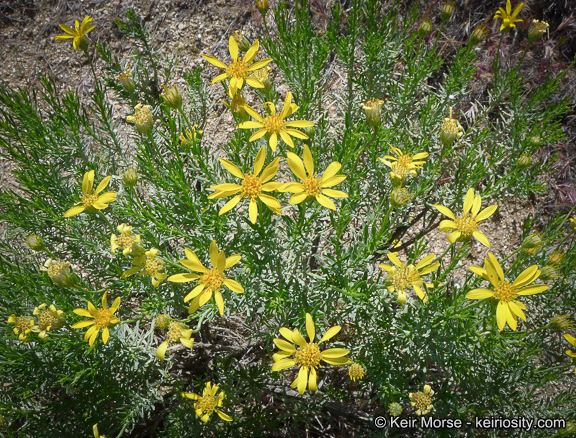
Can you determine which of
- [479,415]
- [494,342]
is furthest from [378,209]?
[479,415]

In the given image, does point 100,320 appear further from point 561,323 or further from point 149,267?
point 561,323

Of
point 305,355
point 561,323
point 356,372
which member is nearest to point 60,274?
point 305,355

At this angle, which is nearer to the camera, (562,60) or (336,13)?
(336,13)

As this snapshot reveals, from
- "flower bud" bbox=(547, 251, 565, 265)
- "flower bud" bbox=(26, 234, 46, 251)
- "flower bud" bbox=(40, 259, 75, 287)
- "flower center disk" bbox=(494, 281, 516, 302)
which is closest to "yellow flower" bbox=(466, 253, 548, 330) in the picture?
"flower center disk" bbox=(494, 281, 516, 302)

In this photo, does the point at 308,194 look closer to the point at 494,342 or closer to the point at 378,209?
the point at 378,209

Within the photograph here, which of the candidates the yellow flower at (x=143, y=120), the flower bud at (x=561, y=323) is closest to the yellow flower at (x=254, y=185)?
the yellow flower at (x=143, y=120)

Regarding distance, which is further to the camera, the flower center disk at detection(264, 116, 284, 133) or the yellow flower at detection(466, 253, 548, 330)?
the flower center disk at detection(264, 116, 284, 133)

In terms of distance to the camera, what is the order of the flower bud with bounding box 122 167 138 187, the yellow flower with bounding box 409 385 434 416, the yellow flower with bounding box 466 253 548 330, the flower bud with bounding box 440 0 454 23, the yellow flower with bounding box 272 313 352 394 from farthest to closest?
the flower bud with bounding box 440 0 454 23 < the yellow flower with bounding box 409 385 434 416 < the flower bud with bounding box 122 167 138 187 < the yellow flower with bounding box 272 313 352 394 < the yellow flower with bounding box 466 253 548 330

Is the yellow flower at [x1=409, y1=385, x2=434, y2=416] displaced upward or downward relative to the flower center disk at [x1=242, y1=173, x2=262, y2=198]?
downward

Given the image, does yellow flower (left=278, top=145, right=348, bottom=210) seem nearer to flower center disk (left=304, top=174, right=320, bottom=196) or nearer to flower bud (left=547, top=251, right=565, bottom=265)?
flower center disk (left=304, top=174, right=320, bottom=196)
